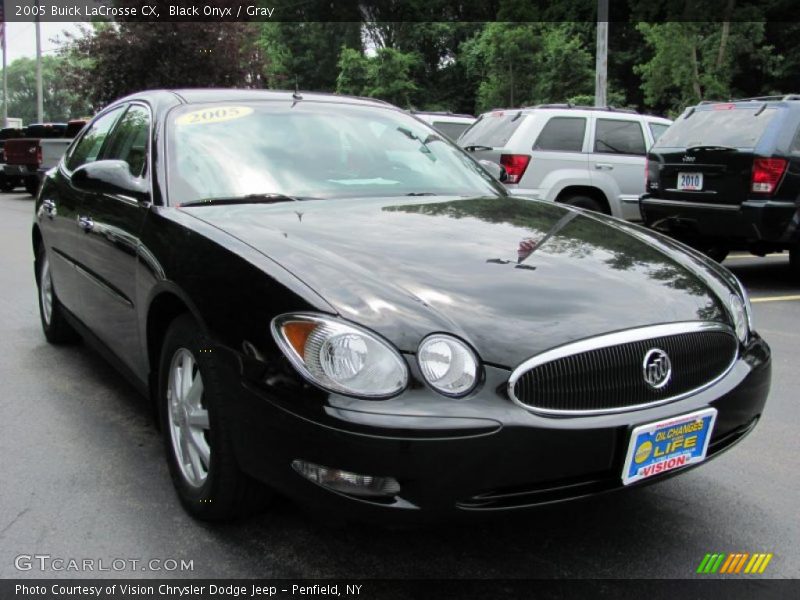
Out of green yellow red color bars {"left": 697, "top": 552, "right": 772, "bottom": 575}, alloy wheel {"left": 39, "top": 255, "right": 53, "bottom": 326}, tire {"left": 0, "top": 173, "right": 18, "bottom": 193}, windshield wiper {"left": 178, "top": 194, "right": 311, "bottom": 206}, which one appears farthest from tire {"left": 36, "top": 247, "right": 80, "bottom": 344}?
tire {"left": 0, "top": 173, "right": 18, "bottom": 193}

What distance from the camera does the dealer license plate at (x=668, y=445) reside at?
228cm

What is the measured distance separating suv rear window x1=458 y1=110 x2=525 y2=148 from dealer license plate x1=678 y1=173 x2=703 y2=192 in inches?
85.5

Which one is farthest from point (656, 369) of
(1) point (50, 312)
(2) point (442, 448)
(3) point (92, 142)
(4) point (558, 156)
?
(4) point (558, 156)

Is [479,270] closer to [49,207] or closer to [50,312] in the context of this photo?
[49,207]

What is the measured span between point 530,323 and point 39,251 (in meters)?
4.28

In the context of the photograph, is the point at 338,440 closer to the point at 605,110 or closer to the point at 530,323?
the point at 530,323

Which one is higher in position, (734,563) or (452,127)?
(452,127)

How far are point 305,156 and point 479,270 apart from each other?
1326 millimetres

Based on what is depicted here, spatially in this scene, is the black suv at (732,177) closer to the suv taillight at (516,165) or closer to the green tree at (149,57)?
the suv taillight at (516,165)

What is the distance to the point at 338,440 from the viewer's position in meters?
2.11

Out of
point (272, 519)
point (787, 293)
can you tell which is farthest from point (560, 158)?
point (272, 519)

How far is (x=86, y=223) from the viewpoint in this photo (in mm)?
3996

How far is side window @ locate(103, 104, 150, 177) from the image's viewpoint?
11.8 feet

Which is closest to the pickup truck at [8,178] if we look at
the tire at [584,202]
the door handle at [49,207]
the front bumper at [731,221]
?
the tire at [584,202]
